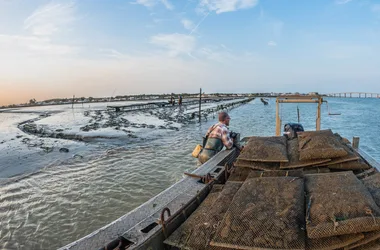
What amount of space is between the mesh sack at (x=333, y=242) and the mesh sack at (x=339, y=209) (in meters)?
0.08

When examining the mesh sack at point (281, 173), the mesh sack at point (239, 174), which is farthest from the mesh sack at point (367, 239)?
the mesh sack at point (239, 174)

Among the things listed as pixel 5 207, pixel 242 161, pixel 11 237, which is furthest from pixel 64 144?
pixel 242 161

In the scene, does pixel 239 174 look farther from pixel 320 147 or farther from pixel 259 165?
pixel 320 147

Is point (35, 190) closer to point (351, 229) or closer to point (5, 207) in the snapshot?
point (5, 207)

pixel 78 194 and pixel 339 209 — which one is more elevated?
pixel 339 209

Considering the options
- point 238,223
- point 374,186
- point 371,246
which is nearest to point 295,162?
point 374,186

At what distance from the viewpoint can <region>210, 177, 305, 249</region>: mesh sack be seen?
2.28 m

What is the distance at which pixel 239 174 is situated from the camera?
424 cm

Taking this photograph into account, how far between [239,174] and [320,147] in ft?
4.63

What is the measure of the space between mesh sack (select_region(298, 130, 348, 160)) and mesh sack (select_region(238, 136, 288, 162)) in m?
0.32

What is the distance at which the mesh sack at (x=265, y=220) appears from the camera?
2275 mm

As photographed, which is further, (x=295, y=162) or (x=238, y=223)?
(x=295, y=162)

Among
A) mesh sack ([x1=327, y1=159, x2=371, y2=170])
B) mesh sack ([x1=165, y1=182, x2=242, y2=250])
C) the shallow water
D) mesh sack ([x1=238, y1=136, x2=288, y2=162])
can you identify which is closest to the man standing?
the shallow water

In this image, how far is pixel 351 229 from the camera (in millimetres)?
2172
